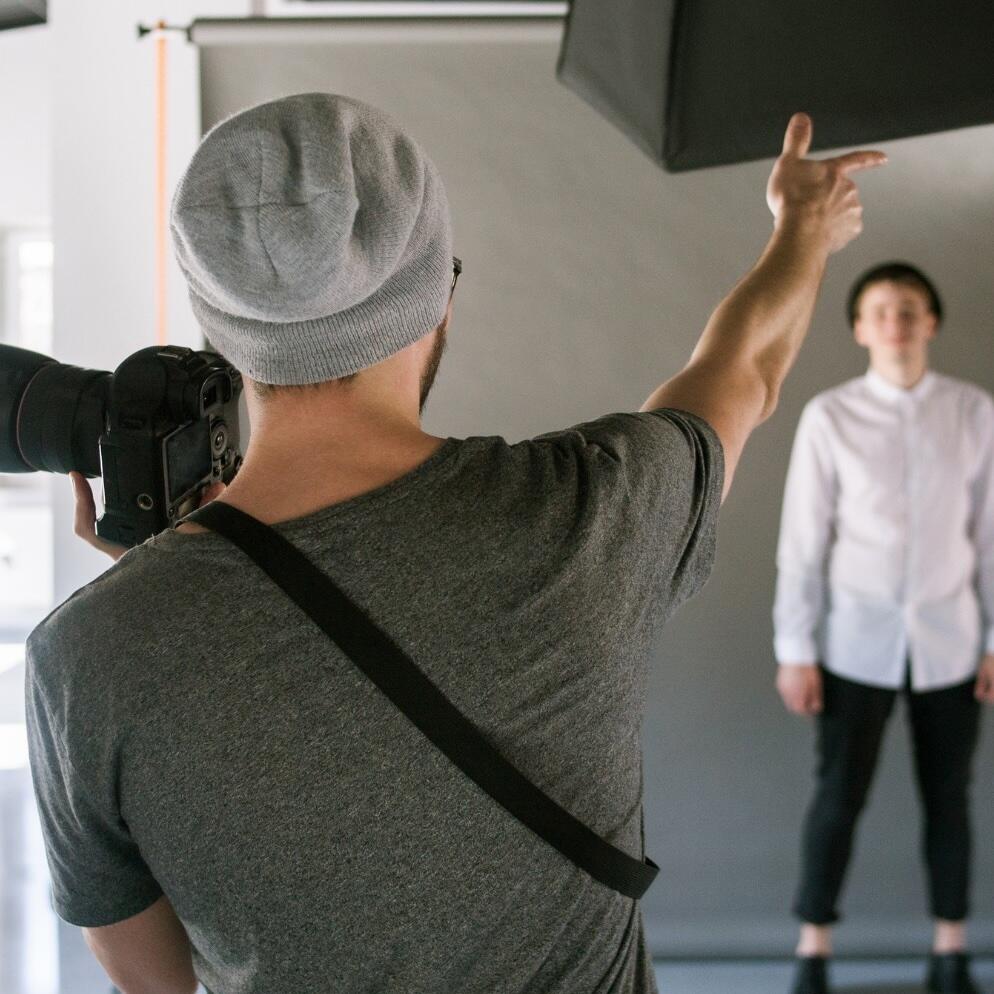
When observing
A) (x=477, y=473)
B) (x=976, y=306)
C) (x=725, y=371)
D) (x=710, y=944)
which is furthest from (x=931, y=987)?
(x=477, y=473)

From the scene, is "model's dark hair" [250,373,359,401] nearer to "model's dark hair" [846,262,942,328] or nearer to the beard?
the beard

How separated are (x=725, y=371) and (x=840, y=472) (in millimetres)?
1415

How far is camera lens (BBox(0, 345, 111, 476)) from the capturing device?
0.87 m

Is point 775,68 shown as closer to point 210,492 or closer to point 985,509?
point 210,492

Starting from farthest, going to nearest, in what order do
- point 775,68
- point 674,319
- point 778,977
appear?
point 778,977, point 674,319, point 775,68

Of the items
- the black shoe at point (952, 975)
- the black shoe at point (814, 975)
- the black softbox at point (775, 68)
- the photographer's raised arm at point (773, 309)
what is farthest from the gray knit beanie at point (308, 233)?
the black shoe at point (952, 975)

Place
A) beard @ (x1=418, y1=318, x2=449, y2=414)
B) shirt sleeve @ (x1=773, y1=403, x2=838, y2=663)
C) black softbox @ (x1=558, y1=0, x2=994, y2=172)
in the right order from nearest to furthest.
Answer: beard @ (x1=418, y1=318, x2=449, y2=414), black softbox @ (x1=558, y1=0, x2=994, y2=172), shirt sleeve @ (x1=773, y1=403, x2=838, y2=663)

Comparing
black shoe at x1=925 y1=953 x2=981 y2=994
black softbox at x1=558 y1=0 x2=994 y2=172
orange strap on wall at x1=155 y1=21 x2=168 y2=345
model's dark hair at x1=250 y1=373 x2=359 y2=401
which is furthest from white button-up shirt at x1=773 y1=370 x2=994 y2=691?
model's dark hair at x1=250 y1=373 x2=359 y2=401

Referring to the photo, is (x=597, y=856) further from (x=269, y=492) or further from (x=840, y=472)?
(x=840, y=472)

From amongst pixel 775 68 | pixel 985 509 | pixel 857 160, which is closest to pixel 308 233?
pixel 857 160

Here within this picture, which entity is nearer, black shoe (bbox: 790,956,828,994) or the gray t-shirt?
the gray t-shirt

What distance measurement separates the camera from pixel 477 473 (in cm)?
65

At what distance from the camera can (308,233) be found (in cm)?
58

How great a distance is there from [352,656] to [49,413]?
1.42 ft
